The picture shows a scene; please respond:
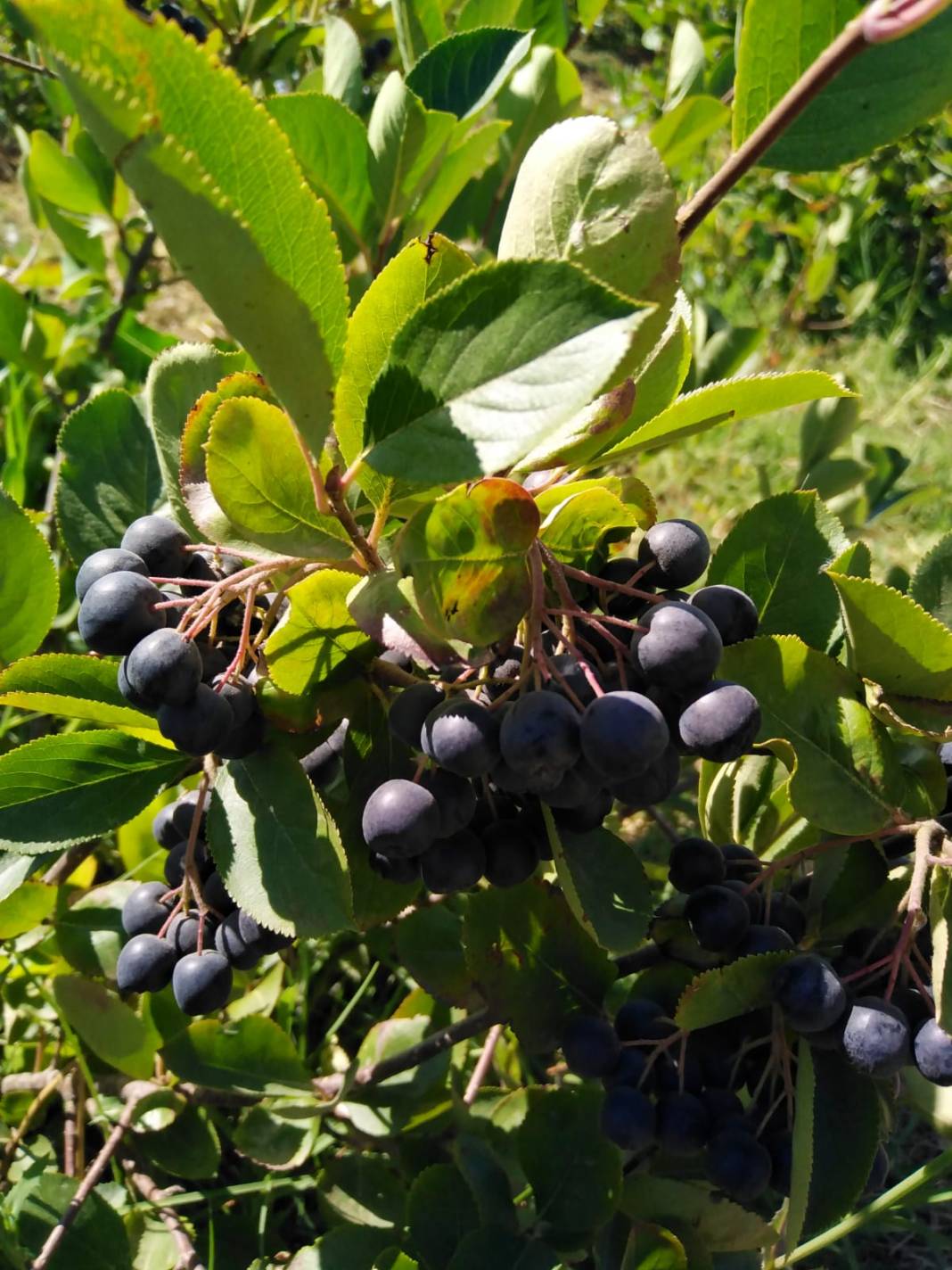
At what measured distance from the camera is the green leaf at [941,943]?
2.82ft

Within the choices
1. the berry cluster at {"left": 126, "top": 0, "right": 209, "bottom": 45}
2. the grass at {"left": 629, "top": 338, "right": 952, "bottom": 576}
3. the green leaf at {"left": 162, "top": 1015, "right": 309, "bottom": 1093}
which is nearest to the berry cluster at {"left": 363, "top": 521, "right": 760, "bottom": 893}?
the green leaf at {"left": 162, "top": 1015, "right": 309, "bottom": 1093}

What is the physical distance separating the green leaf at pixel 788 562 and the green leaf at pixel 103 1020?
88 cm

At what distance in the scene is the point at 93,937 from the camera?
1.42m

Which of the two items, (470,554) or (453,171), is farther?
(453,171)

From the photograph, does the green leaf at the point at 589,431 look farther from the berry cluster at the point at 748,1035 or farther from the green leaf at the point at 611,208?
the berry cluster at the point at 748,1035

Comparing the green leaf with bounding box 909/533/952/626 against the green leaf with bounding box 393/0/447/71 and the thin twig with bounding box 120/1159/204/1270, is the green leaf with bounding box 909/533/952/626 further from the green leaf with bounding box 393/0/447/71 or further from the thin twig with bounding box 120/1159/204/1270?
the thin twig with bounding box 120/1159/204/1270

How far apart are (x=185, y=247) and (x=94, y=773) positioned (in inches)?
23.6

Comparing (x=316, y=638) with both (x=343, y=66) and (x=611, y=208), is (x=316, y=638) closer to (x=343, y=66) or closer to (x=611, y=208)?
(x=611, y=208)

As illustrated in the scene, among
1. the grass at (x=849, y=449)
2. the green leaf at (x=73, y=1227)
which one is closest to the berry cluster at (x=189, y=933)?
the green leaf at (x=73, y=1227)

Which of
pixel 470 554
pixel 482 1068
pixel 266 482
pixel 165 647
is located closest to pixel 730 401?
pixel 470 554

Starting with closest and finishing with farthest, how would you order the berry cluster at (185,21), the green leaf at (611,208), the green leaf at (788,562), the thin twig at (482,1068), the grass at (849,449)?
1. the green leaf at (611,208)
2. the green leaf at (788,562)
3. the thin twig at (482,1068)
4. the berry cluster at (185,21)
5. the grass at (849,449)

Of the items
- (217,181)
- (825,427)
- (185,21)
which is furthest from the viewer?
(185,21)

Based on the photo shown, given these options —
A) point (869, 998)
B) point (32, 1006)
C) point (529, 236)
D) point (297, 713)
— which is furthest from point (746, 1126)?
point (32, 1006)

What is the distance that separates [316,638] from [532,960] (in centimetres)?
50
